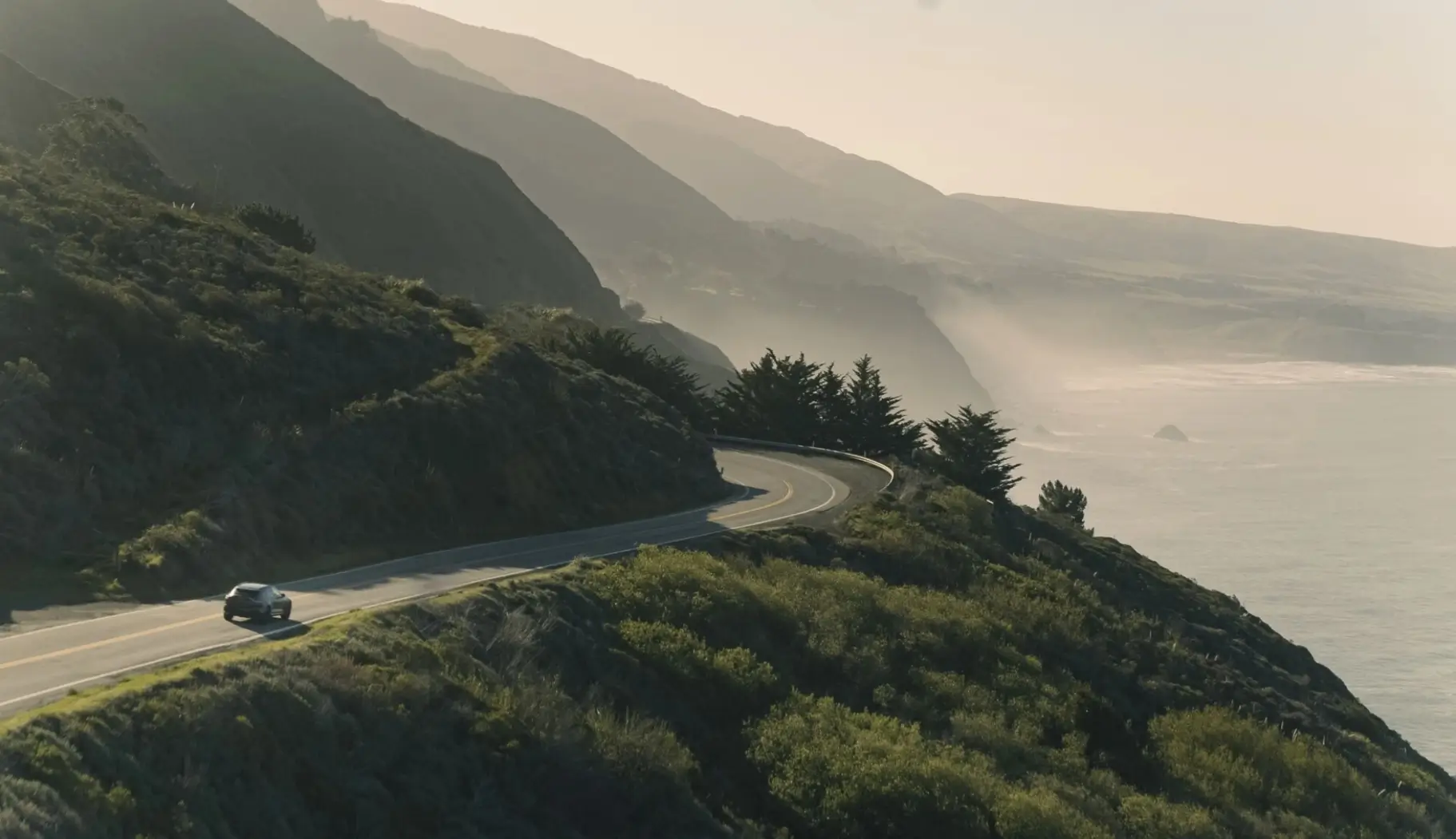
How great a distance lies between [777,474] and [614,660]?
2040 centimetres

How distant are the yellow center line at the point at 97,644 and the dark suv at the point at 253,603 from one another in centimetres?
55

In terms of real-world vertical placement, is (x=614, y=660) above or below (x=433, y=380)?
below

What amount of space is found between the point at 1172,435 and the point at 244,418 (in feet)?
529

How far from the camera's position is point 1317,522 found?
347 feet

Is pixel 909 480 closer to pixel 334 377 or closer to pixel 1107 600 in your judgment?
pixel 1107 600

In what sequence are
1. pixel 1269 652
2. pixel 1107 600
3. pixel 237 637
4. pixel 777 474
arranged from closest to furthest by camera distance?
pixel 237 637 → pixel 1107 600 → pixel 1269 652 → pixel 777 474

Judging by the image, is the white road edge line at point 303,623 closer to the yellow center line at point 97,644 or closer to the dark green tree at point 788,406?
the yellow center line at point 97,644

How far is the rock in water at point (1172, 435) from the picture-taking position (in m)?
168

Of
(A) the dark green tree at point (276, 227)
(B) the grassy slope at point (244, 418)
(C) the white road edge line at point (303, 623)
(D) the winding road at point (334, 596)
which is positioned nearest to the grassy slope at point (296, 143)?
(A) the dark green tree at point (276, 227)

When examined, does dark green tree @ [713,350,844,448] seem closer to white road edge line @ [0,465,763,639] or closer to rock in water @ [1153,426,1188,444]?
white road edge line @ [0,465,763,639]

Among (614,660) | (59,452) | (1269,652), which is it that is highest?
(59,452)

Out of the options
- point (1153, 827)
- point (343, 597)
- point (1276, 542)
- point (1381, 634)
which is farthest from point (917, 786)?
point (1276, 542)

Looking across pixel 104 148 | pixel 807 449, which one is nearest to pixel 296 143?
pixel 104 148

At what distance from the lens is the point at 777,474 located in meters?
38.5
